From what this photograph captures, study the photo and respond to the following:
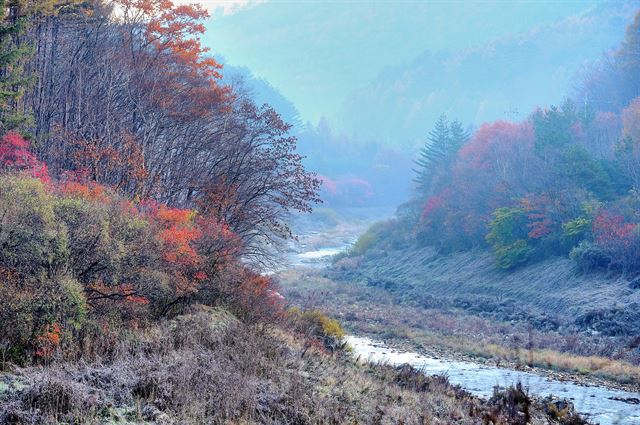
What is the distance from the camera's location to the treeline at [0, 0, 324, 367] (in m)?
12.4

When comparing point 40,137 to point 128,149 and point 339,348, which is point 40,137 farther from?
point 339,348

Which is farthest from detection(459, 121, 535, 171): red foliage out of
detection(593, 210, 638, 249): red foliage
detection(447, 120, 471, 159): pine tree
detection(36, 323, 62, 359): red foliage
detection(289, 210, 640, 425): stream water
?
detection(36, 323, 62, 359): red foliage

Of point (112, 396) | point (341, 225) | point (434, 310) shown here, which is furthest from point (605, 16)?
point (112, 396)

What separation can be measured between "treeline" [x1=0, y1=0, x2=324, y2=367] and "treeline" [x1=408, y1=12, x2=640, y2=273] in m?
24.9

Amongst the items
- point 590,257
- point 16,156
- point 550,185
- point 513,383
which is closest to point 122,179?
point 16,156

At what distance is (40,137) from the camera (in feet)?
73.9

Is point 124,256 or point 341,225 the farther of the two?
point 341,225

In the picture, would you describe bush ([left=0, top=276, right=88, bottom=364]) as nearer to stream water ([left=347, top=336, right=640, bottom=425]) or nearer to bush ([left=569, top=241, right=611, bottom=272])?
stream water ([left=347, top=336, right=640, bottom=425])

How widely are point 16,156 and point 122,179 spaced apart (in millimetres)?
4153

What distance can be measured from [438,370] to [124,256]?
52.0 ft

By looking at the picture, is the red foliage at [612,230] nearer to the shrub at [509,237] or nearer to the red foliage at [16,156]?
the shrub at [509,237]

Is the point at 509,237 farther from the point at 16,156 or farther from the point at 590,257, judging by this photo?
the point at 16,156

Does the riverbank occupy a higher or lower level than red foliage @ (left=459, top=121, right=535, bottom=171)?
lower

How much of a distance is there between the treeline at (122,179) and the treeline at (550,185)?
24.9m
